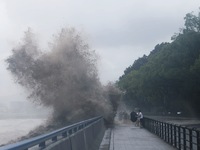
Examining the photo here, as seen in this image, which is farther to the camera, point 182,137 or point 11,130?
point 11,130

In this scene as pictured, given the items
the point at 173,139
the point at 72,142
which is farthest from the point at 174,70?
the point at 72,142

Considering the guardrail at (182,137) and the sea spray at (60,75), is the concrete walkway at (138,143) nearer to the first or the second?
the guardrail at (182,137)

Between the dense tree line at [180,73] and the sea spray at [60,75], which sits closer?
the sea spray at [60,75]

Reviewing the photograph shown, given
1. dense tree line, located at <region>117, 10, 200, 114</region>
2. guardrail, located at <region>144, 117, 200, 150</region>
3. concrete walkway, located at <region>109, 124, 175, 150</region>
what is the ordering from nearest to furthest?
guardrail, located at <region>144, 117, 200, 150</region>
concrete walkway, located at <region>109, 124, 175, 150</region>
dense tree line, located at <region>117, 10, 200, 114</region>

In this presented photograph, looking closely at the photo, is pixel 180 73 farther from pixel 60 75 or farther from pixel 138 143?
pixel 138 143

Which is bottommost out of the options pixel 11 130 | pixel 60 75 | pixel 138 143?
pixel 138 143

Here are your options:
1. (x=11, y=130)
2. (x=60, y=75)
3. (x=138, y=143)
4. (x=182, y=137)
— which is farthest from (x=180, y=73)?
(x=182, y=137)

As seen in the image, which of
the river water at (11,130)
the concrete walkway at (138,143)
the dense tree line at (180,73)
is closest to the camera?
the concrete walkway at (138,143)

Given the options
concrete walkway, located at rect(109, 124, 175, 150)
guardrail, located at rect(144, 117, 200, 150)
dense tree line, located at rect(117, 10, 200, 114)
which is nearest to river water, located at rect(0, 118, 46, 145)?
concrete walkway, located at rect(109, 124, 175, 150)

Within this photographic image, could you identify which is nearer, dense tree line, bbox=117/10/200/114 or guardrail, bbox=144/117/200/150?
guardrail, bbox=144/117/200/150

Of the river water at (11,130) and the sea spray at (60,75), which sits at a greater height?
the sea spray at (60,75)

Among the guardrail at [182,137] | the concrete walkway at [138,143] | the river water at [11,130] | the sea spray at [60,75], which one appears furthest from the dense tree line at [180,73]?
the guardrail at [182,137]

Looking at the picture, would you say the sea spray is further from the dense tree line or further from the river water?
the dense tree line

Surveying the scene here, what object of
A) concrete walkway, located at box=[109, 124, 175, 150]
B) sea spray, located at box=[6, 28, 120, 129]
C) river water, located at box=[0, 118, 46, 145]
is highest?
sea spray, located at box=[6, 28, 120, 129]
